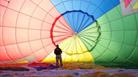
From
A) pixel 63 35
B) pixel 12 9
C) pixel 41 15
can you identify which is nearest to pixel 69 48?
pixel 63 35

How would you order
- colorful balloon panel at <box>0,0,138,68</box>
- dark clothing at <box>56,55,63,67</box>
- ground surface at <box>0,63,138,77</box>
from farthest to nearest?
colorful balloon panel at <box>0,0,138,68</box>
dark clothing at <box>56,55,63,67</box>
ground surface at <box>0,63,138,77</box>

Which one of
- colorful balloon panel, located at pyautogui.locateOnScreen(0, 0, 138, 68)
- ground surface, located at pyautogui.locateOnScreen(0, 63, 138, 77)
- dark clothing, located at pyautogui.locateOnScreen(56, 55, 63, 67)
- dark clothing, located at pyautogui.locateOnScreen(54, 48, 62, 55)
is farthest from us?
colorful balloon panel, located at pyautogui.locateOnScreen(0, 0, 138, 68)

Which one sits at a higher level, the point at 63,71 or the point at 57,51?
the point at 57,51

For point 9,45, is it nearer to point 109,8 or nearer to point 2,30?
point 2,30

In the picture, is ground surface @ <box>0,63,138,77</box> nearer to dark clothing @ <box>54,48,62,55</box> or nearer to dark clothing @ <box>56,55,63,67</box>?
dark clothing @ <box>56,55,63,67</box>

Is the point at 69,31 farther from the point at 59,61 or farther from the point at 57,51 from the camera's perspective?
the point at 59,61

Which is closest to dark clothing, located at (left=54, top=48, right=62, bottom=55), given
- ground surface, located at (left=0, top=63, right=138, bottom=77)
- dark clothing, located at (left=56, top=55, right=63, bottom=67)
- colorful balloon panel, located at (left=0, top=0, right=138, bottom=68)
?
dark clothing, located at (left=56, top=55, right=63, bottom=67)

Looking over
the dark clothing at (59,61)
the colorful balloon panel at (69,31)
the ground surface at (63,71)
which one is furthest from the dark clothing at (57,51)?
the colorful balloon panel at (69,31)

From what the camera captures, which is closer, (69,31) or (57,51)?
(57,51)

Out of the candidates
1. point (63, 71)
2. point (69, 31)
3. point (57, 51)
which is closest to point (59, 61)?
point (57, 51)

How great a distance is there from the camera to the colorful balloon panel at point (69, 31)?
877cm

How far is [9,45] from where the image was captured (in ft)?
29.3

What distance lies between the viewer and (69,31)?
9.00m

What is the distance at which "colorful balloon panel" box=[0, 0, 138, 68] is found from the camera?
877 cm
